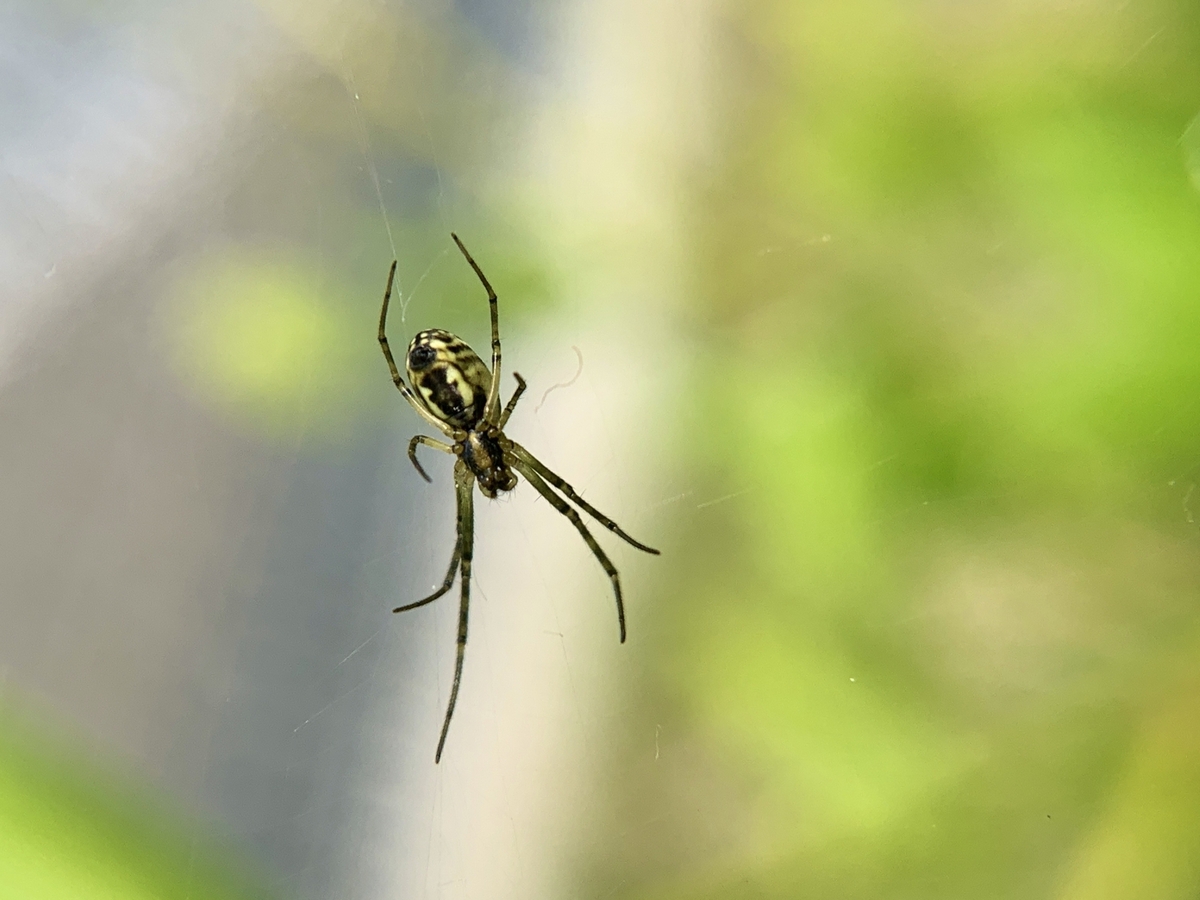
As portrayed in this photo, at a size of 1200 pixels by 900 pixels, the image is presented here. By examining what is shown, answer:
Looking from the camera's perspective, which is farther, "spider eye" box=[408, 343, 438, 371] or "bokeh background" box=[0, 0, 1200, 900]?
"bokeh background" box=[0, 0, 1200, 900]

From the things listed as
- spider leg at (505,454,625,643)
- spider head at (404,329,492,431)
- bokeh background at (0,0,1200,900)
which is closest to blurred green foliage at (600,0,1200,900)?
bokeh background at (0,0,1200,900)

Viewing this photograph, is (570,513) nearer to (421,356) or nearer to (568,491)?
(568,491)

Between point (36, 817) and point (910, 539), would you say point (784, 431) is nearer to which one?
point (910, 539)

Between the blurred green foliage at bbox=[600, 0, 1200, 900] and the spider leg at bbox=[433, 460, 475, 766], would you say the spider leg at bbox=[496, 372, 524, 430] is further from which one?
the blurred green foliage at bbox=[600, 0, 1200, 900]

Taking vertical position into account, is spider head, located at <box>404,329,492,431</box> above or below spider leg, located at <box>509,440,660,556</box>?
above

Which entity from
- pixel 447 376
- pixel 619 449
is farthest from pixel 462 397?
pixel 619 449
